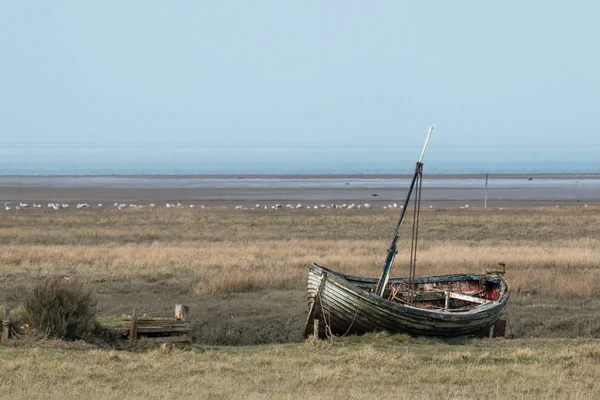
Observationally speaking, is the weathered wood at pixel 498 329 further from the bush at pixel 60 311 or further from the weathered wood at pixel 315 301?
the bush at pixel 60 311

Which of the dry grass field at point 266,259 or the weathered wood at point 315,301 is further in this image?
the dry grass field at point 266,259

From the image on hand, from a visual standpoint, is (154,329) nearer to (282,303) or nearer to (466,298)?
(282,303)

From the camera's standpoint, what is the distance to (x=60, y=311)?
551 inches

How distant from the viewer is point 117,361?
12656 mm

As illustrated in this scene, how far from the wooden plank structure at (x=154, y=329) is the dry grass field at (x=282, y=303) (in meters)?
0.46

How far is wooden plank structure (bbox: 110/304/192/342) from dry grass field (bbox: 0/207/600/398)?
46 centimetres

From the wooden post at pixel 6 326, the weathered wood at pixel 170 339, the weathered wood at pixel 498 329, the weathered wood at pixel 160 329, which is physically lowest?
the weathered wood at pixel 498 329

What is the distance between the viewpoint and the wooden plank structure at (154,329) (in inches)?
569

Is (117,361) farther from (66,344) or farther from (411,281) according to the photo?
(411,281)

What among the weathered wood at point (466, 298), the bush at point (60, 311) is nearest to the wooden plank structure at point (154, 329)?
the bush at point (60, 311)

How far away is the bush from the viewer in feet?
46.1

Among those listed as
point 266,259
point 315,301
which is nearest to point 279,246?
point 266,259

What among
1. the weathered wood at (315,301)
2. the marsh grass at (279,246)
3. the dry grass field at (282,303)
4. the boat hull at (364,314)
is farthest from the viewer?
the marsh grass at (279,246)

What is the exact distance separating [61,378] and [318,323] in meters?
5.43
